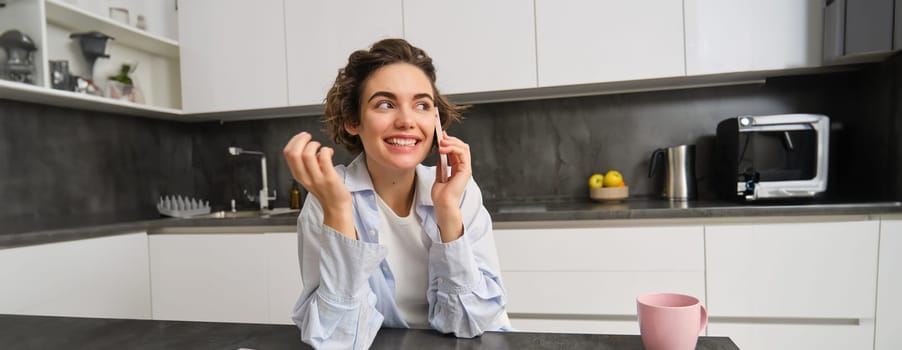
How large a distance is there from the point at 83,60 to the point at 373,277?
2230mm

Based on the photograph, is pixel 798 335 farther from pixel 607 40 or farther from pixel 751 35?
pixel 607 40

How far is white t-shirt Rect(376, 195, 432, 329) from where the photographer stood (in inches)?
41.2

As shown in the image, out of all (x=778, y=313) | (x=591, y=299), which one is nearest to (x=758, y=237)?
(x=778, y=313)

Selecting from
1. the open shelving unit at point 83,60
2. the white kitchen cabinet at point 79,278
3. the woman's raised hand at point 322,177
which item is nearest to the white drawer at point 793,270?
the woman's raised hand at point 322,177

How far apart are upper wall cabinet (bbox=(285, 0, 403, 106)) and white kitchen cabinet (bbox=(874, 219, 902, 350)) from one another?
6.71 ft

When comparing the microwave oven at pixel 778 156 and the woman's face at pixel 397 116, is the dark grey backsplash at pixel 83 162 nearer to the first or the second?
the woman's face at pixel 397 116

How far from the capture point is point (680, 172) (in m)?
2.30

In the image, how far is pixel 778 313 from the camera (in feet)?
5.85

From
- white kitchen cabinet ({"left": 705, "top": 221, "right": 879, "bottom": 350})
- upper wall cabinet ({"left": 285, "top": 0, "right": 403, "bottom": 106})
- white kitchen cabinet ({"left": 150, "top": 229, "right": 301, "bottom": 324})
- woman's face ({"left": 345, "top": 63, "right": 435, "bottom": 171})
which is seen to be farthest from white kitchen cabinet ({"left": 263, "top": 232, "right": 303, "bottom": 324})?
white kitchen cabinet ({"left": 705, "top": 221, "right": 879, "bottom": 350})

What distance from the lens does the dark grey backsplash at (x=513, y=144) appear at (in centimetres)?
210

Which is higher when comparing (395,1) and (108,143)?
(395,1)

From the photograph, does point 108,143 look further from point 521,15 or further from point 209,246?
point 521,15

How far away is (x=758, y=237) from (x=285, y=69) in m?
2.16

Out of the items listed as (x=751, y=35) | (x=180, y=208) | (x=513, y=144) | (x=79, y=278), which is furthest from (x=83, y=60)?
(x=751, y=35)
